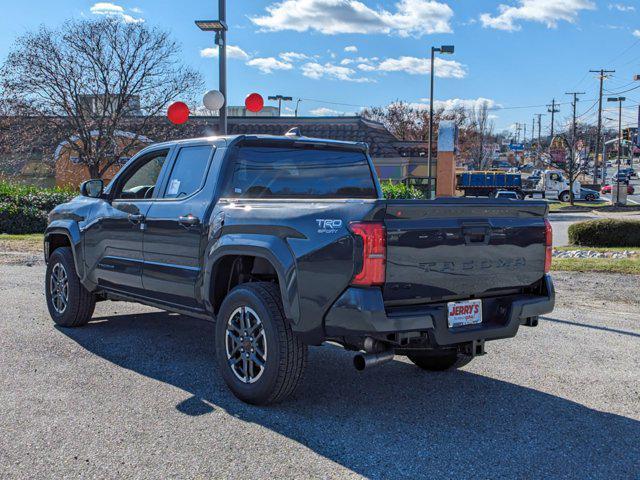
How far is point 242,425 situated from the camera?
172 inches

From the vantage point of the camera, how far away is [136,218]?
19.9ft

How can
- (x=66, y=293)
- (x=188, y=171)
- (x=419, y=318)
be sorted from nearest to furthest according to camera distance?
(x=419, y=318)
(x=188, y=171)
(x=66, y=293)

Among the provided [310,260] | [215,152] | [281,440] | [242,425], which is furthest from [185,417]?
[215,152]

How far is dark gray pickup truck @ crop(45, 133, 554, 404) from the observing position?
413 centimetres

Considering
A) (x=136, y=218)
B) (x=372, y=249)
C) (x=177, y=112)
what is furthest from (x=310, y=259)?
(x=177, y=112)

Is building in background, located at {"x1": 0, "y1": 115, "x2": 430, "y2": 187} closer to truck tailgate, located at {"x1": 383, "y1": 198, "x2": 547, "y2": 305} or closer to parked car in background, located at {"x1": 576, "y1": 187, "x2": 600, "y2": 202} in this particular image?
truck tailgate, located at {"x1": 383, "y1": 198, "x2": 547, "y2": 305}

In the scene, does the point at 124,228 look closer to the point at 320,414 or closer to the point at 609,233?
the point at 320,414

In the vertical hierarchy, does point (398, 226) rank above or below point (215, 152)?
below

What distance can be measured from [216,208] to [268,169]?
2.25ft

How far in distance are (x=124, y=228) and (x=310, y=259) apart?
2.65 meters

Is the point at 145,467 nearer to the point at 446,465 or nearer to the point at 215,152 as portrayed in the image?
the point at 446,465

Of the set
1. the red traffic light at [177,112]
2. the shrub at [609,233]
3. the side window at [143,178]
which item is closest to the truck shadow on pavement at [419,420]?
the side window at [143,178]

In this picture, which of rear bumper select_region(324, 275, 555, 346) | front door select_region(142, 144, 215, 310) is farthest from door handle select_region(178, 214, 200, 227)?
rear bumper select_region(324, 275, 555, 346)

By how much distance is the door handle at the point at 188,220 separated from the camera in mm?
5348
